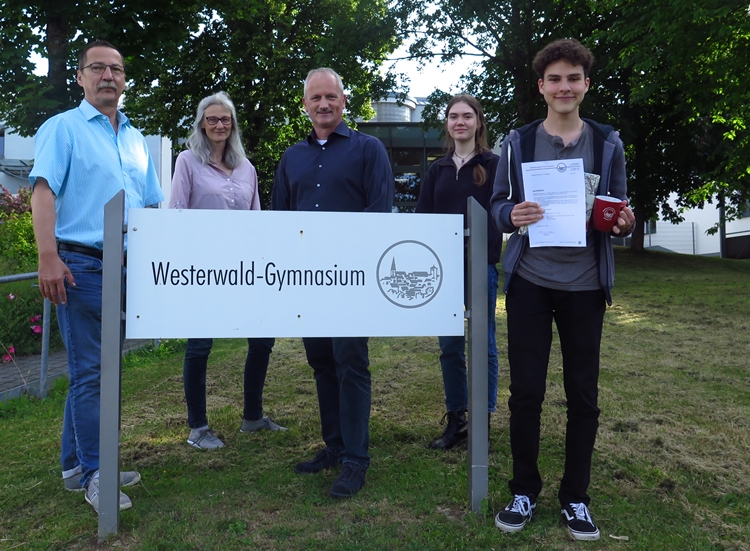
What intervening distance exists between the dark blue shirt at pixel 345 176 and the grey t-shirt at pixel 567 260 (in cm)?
80

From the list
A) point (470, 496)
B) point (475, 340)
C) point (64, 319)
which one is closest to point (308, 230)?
point (475, 340)

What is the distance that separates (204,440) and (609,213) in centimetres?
280

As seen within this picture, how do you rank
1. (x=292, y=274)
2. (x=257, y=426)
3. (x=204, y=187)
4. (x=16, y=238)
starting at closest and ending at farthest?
1. (x=292, y=274)
2. (x=204, y=187)
3. (x=257, y=426)
4. (x=16, y=238)

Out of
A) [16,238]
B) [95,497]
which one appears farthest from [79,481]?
[16,238]

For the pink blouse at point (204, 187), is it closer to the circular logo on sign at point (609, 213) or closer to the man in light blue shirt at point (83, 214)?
the man in light blue shirt at point (83, 214)

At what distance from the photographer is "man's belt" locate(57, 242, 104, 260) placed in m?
3.23

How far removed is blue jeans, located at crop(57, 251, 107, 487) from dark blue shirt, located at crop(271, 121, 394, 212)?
1.09 meters

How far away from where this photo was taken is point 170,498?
133 inches

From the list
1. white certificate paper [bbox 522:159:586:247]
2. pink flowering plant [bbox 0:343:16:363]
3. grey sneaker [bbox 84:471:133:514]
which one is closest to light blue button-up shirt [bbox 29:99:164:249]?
grey sneaker [bbox 84:471:133:514]

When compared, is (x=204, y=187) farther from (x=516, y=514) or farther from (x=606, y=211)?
(x=516, y=514)

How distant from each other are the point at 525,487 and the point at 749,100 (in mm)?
12970

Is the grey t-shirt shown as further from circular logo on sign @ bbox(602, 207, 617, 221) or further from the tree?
the tree

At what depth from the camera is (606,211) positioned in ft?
9.22

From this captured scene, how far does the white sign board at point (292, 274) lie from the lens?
2.97 meters
